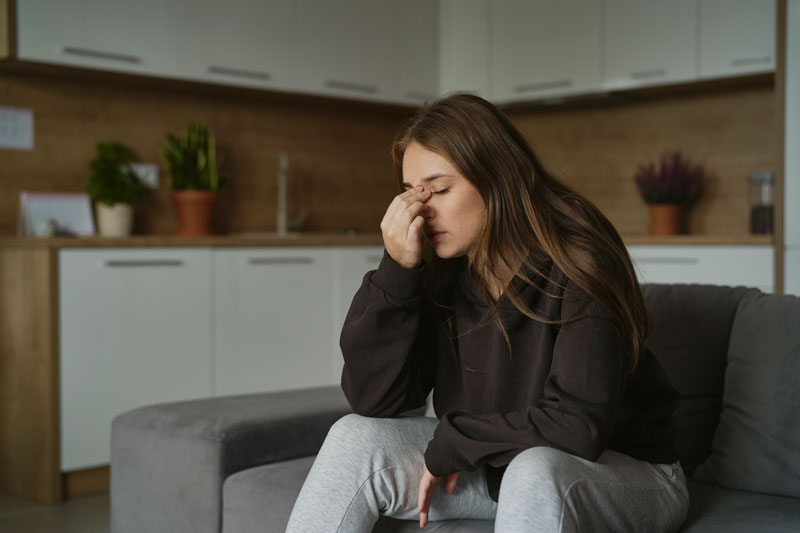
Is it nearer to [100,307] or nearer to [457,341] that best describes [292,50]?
[100,307]

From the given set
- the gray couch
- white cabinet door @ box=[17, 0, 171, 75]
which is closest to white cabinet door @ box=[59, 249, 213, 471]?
white cabinet door @ box=[17, 0, 171, 75]

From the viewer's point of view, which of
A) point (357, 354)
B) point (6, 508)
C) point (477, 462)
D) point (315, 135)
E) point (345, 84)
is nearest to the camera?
point (477, 462)

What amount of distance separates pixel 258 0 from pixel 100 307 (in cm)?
159

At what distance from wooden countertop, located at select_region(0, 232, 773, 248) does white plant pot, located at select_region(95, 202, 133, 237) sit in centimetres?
14

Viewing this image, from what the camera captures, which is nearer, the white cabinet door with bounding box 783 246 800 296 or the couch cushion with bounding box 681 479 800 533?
the couch cushion with bounding box 681 479 800 533

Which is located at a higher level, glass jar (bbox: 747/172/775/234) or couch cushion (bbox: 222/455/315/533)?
glass jar (bbox: 747/172/775/234)

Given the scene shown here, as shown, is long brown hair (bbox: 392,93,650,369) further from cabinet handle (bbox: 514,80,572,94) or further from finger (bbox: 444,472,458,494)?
cabinet handle (bbox: 514,80,572,94)

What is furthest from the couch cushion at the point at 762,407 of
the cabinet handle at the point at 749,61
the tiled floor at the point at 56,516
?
the cabinet handle at the point at 749,61

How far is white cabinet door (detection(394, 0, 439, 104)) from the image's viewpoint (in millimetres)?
4441

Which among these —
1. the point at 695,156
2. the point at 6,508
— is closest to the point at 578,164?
the point at 695,156

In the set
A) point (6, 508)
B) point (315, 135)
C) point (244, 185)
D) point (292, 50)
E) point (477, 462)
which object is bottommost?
point (6, 508)

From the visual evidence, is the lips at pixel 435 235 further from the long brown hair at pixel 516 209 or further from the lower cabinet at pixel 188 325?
the lower cabinet at pixel 188 325

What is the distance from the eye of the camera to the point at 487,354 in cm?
160

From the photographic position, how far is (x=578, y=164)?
4.64 metres
